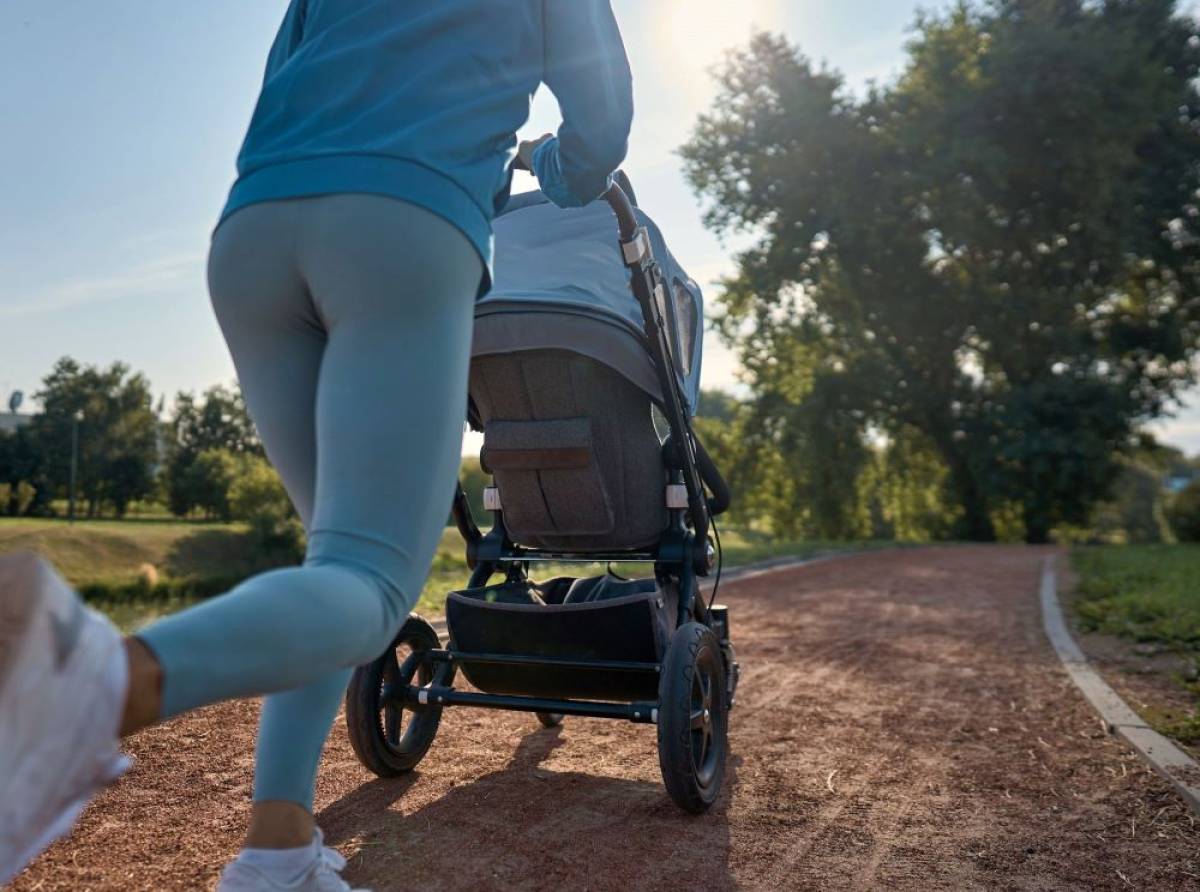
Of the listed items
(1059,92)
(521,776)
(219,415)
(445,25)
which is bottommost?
(521,776)

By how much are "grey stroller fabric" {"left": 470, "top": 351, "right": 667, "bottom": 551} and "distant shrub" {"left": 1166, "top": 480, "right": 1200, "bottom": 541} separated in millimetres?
30149

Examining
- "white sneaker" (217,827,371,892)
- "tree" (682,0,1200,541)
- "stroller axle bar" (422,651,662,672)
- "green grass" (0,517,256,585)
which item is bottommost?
"green grass" (0,517,256,585)

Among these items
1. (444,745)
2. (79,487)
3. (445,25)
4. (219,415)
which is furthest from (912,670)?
(219,415)

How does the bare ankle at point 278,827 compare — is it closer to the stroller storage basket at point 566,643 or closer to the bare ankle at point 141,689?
the bare ankle at point 141,689

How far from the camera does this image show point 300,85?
5.62 feet

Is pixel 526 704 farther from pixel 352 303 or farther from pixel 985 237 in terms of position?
pixel 985 237

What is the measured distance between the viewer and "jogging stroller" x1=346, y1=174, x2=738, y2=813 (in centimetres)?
308

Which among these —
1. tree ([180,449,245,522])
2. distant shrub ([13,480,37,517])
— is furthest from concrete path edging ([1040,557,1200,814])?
tree ([180,449,245,522])

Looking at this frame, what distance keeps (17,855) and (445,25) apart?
1.40 metres

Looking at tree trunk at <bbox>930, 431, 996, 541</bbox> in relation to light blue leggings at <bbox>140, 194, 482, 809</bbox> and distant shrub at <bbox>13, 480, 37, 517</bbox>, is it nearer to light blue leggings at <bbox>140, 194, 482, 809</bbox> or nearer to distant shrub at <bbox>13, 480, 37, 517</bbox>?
distant shrub at <bbox>13, 480, 37, 517</bbox>

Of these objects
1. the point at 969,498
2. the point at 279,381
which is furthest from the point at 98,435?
the point at 279,381

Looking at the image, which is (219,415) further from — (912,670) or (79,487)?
(912,670)

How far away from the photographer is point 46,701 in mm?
1096

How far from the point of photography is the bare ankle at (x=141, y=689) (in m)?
1.19
